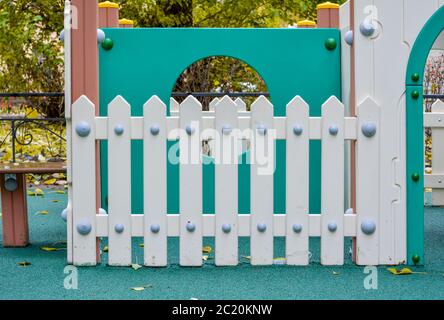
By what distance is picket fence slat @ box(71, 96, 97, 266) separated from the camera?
422 cm

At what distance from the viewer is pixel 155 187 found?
4258 millimetres

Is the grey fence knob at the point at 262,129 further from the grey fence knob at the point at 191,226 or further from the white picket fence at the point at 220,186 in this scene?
the grey fence knob at the point at 191,226

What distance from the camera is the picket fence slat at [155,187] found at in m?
4.23

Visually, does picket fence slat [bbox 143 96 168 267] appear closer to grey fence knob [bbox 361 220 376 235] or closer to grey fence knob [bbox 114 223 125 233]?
grey fence knob [bbox 114 223 125 233]

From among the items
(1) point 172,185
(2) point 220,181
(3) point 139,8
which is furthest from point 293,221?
(3) point 139,8

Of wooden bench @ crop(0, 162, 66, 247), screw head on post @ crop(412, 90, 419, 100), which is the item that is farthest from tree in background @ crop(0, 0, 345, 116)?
screw head on post @ crop(412, 90, 419, 100)

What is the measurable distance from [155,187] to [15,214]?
1.29m

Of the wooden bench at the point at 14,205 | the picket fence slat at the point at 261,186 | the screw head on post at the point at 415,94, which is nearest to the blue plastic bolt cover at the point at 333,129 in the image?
the picket fence slat at the point at 261,186

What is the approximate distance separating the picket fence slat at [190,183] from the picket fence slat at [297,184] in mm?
512

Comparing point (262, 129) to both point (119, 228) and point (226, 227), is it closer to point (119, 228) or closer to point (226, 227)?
point (226, 227)

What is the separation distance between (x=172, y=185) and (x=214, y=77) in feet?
21.1

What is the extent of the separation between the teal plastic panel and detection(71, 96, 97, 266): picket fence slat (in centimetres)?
153

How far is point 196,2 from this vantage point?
36.5ft

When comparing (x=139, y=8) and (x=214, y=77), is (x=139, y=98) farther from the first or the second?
(x=214, y=77)
